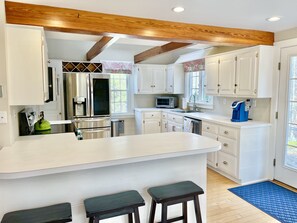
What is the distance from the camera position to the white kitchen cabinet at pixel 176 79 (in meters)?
5.71

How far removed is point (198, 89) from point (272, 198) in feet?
9.65

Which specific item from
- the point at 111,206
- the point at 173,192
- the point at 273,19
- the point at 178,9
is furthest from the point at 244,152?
the point at 111,206

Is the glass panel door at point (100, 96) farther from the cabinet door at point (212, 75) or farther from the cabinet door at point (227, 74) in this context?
the cabinet door at point (227, 74)

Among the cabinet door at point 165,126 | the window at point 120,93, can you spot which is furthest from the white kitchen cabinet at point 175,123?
the window at point 120,93

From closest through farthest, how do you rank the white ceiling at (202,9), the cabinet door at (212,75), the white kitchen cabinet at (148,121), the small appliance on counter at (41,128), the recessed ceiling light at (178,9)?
the white ceiling at (202,9), the recessed ceiling light at (178,9), the small appliance on counter at (41,128), the cabinet door at (212,75), the white kitchen cabinet at (148,121)

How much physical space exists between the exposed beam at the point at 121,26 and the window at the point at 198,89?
1.82 metres

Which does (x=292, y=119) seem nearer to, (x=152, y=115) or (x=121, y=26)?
(x=121, y=26)

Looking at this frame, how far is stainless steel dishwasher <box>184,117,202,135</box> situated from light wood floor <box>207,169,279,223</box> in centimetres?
109

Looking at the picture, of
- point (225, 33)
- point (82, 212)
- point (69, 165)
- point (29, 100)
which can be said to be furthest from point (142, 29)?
point (82, 212)

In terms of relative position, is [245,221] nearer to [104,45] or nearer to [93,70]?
[104,45]

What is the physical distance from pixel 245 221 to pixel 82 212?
1758mm

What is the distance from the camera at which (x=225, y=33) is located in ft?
→ 10.1

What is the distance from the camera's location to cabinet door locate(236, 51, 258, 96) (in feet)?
11.0

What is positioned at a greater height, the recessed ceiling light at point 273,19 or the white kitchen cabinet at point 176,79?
the recessed ceiling light at point 273,19
